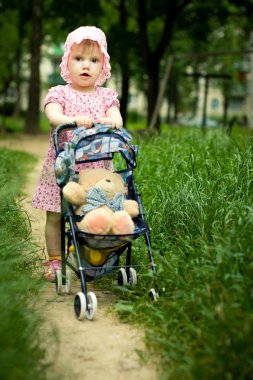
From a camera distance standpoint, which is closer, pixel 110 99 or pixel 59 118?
pixel 59 118

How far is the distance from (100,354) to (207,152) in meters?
3.35

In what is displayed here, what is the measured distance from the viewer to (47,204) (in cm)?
424

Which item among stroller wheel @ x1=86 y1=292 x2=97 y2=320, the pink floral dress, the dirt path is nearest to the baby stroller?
stroller wheel @ x1=86 y1=292 x2=97 y2=320

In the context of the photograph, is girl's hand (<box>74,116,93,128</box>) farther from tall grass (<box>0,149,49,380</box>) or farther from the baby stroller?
tall grass (<box>0,149,49,380</box>)

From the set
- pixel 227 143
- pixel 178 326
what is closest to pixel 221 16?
pixel 227 143

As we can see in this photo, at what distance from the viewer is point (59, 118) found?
3934 mm

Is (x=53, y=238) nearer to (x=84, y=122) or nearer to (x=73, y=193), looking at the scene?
(x=73, y=193)

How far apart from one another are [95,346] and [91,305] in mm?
332

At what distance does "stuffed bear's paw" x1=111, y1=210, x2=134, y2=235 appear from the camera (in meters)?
3.49

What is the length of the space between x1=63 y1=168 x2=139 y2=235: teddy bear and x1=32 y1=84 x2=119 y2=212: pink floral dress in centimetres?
43

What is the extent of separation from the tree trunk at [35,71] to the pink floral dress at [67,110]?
46.4ft

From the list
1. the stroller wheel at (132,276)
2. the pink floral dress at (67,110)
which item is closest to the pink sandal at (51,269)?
the pink floral dress at (67,110)

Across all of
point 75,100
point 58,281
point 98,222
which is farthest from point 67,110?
point 58,281

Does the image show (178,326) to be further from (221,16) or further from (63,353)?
(221,16)
